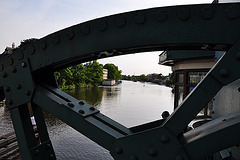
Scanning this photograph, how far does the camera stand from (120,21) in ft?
3.79

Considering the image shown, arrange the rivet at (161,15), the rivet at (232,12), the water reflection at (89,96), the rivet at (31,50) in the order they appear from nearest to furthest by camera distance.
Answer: the rivet at (232,12)
the rivet at (161,15)
the rivet at (31,50)
the water reflection at (89,96)

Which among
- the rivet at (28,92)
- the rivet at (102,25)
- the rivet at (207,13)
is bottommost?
the rivet at (28,92)

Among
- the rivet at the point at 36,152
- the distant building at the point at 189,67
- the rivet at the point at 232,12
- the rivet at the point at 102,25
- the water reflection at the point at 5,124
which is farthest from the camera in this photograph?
the water reflection at the point at 5,124

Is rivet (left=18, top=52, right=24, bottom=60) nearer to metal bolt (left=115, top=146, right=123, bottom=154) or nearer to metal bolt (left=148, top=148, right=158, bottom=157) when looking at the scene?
metal bolt (left=115, top=146, right=123, bottom=154)

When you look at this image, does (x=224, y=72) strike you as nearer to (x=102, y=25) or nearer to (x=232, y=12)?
(x=232, y=12)

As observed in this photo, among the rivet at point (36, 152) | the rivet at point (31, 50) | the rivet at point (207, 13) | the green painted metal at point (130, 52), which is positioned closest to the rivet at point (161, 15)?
the green painted metal at point (130, 52)

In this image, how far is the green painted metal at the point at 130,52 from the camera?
984 millimetres

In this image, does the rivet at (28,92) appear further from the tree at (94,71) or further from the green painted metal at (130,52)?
the tree at (94,71)

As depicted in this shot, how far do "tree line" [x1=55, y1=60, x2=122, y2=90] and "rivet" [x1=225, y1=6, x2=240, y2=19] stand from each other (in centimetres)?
3557

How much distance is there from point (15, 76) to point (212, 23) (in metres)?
1.63

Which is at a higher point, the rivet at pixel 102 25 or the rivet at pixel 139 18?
the rivet at pixel 102 25

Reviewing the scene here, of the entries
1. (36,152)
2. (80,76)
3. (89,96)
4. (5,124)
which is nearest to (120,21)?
(36,152)

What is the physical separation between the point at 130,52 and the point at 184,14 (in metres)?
0.53

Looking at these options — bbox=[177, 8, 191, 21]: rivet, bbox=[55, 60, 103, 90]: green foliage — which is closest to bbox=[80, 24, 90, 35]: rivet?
bbox=[177, 8, 191, 21]: rivet
